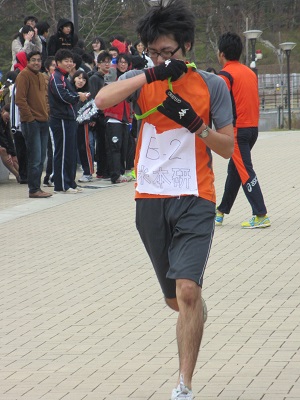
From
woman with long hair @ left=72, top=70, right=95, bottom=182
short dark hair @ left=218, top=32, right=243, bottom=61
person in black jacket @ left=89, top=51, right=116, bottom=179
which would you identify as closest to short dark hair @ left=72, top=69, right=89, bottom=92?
woman with long hair @ left=72, top=70, right=95, bottom=182

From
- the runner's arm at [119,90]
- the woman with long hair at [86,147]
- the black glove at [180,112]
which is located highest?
the runner's arm at [119,90]

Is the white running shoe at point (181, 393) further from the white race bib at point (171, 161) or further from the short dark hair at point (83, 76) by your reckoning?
the short dark hair at point (83, 76)

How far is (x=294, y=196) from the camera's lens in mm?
13633

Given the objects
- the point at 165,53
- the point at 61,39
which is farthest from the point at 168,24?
the point at 61,39

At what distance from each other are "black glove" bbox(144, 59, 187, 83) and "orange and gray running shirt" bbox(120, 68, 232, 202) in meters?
0.18

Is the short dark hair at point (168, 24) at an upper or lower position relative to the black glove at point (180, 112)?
upper

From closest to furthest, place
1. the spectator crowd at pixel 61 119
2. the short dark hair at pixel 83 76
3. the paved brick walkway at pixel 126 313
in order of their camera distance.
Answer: the paved brick walkway at pixel 126 313
the spectator crowd at pixel 61 119
the short dark hair at pixel 83 76

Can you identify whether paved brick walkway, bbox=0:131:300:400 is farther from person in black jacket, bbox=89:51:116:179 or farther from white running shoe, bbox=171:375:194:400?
person in black jacket, bbox=89:51:116:179

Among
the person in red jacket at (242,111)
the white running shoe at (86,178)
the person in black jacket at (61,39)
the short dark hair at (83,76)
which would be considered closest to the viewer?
the person in red jacket at (242,111)

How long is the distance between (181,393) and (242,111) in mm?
5955

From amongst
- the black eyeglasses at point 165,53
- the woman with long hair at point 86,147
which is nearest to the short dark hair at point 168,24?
the black eyeglasses at point 165,53

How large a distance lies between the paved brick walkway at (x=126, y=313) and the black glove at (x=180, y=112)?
1.40 metres

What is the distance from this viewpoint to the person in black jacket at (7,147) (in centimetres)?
1576

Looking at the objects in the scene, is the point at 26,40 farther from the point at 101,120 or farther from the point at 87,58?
the point at 101,120
